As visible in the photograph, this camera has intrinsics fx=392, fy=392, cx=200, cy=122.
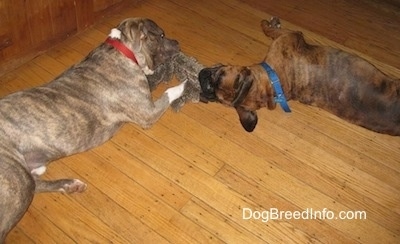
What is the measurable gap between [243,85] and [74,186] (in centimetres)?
138

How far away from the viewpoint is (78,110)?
259 cm

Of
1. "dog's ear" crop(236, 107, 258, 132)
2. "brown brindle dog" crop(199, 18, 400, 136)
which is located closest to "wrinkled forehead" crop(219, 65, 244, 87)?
"brown brindle dog" crop(199, 18, 400, 136)

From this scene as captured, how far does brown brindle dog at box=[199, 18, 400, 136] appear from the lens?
278 centimetres

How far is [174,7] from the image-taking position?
4.08 m

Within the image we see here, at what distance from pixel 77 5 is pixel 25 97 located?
4.56 ft

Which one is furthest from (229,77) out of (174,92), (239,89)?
(174,92)

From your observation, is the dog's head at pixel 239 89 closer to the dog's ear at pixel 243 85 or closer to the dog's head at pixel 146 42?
the dog's ear at pixel 243 85

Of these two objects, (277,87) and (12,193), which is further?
(277,87)

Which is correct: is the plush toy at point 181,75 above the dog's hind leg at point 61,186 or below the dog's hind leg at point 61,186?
above

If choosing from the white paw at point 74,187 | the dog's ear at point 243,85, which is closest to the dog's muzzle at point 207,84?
the dog's ear at point 243,85

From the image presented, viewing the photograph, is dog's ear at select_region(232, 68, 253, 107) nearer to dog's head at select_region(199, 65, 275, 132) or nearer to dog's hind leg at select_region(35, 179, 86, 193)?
dog's head at select_region(199, 65, 275, 132)

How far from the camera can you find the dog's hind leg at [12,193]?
213 centimetres

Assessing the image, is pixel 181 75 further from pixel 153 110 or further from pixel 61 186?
pixel 61 186

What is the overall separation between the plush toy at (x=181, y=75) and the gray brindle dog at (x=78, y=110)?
11 centimetres
